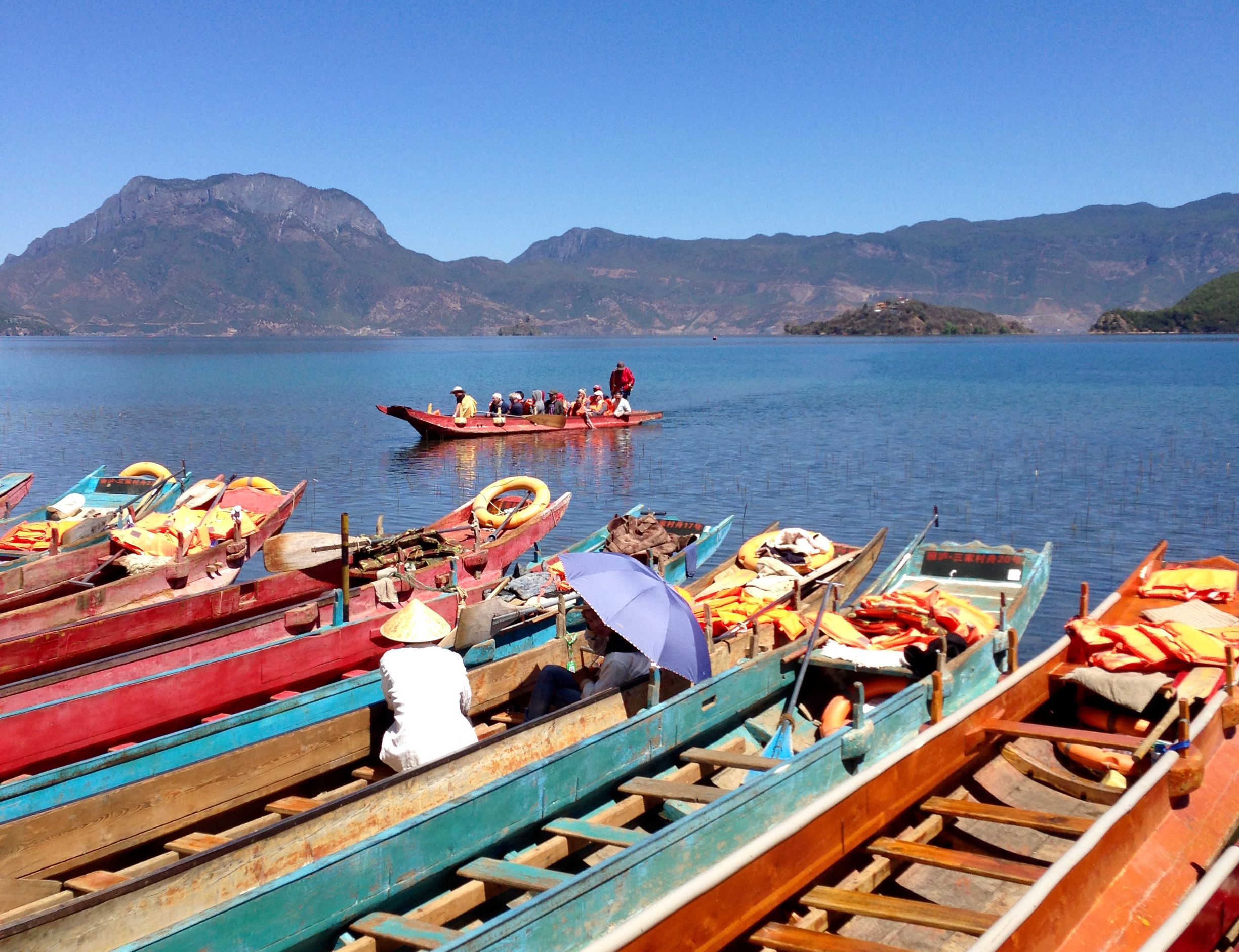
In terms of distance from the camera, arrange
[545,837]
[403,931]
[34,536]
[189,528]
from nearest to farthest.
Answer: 1. [403,931]
2. [545,837]
3. [189,528]
4. [34,536]

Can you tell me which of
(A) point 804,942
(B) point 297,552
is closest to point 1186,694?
(A) point 804,942

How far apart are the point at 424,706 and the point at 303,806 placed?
0.97 meters

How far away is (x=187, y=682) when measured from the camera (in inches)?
328

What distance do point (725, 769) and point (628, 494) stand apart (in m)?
15.8

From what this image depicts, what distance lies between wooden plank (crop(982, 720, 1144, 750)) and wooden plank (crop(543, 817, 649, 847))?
253 cm

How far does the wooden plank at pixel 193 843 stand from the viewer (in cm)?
590

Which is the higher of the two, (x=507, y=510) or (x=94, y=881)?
(x=507, y=510)

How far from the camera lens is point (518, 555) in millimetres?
13891

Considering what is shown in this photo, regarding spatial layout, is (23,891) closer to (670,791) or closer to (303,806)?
(303,806)

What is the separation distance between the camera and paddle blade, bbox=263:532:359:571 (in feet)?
35.7

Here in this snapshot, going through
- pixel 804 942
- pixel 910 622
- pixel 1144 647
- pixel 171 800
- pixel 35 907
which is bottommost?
pixel 804 942

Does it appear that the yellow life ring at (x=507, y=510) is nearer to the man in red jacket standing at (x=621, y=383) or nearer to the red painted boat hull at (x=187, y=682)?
the red painted boat hull at (x=187, y=682)

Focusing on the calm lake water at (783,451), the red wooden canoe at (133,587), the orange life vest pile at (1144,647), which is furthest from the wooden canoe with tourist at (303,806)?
the calm lake water at (783,451)

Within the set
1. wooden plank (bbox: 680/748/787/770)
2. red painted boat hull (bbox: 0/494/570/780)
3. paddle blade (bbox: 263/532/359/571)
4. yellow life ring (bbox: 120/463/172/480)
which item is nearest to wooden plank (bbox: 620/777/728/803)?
wooden plank (bbox: 680/748/787/770)
